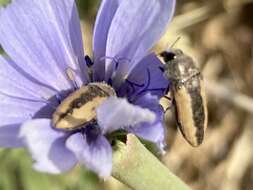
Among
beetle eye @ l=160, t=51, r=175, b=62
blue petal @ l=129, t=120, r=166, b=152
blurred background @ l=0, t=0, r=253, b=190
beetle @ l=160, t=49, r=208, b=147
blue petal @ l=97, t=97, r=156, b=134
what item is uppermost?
blue petal @ l=97, t=97, r=156, b=134

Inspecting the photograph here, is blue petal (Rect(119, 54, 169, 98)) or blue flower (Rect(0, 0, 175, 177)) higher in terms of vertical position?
blue flower (Rect(0, 0, 175, 177))

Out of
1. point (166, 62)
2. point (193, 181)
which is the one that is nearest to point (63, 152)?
point (166, 62)

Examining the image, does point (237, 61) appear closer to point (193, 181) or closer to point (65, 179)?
point (193, 181)

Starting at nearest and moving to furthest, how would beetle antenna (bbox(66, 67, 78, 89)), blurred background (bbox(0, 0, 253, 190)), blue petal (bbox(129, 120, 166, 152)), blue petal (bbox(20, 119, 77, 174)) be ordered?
blue petal (bbox(20, 119, 77, 174))
blue petal (bbox(129, 120, 166, 152))
beetle antenna (bbox(66, 67, 78, 89))
blurred background (bbox(0, 0, 253, 190))

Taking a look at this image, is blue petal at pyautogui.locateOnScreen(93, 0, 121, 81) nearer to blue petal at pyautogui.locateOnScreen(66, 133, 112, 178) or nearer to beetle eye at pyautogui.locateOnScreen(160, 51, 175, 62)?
beetle eye at pyautogui.locateOnScreen(160, 51, 175, 62)

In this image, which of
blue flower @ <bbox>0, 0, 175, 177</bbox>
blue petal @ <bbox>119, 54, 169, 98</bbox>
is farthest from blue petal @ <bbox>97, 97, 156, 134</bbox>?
blue petal @ <bbox>119, 54, 169, 98</bbox>

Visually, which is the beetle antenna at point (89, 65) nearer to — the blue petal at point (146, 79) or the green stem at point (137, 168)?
the blue petal at point (146, 79)
